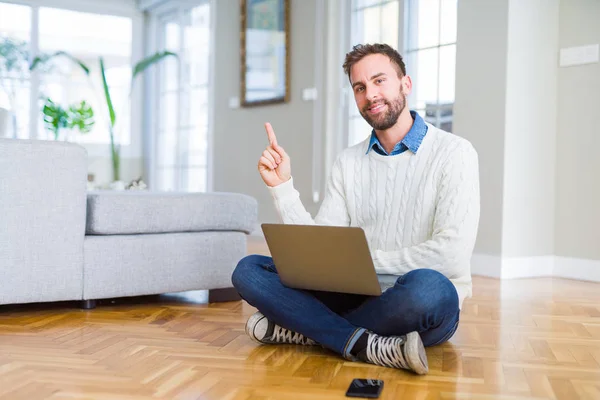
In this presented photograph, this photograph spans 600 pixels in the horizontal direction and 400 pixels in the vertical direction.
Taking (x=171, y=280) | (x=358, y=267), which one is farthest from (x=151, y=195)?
(x=358, y=267)

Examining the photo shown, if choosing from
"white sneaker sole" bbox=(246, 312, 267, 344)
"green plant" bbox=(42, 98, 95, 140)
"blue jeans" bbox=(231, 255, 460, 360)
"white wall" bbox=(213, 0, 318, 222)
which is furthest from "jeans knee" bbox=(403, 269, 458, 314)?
"green plant" bbox=(42, 98, 95, 140)

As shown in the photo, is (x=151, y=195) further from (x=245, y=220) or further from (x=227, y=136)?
(x=227, y=136)

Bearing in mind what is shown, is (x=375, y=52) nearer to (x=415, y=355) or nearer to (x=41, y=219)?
(x=415, y=355)

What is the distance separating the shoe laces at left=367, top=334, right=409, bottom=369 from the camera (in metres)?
1.93

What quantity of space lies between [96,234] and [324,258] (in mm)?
1224

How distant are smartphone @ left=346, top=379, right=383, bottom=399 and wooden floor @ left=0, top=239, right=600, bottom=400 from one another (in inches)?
1.2

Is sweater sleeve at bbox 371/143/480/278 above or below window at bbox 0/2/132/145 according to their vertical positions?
below

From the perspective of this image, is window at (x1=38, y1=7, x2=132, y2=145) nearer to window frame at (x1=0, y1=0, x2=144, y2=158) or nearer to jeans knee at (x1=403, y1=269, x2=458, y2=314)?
window frame at (x1=0, y1=0, x2=144, y2=158)

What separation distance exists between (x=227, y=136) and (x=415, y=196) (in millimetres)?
4556

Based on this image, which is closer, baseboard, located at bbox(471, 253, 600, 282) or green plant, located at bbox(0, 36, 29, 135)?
baseboard, located at bbox(471, 253, 600, 282)

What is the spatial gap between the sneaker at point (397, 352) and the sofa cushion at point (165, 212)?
1.21m

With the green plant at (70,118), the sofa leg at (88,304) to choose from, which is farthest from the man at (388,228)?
the green plant at (70,118)

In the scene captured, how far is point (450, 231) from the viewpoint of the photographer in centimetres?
201

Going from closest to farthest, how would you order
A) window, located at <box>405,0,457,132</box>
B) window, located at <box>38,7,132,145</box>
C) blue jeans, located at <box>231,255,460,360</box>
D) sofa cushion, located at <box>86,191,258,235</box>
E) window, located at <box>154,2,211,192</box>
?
blue jeans, located at <box>231,255,460,360</box> < sofa cushion, located at <box>86,191,258,235</box> < window, located at <box>405,0,457,132</box> < window, located at <box>154,2,211,192</box> < window, located at <box>38,7,132,145</box>
